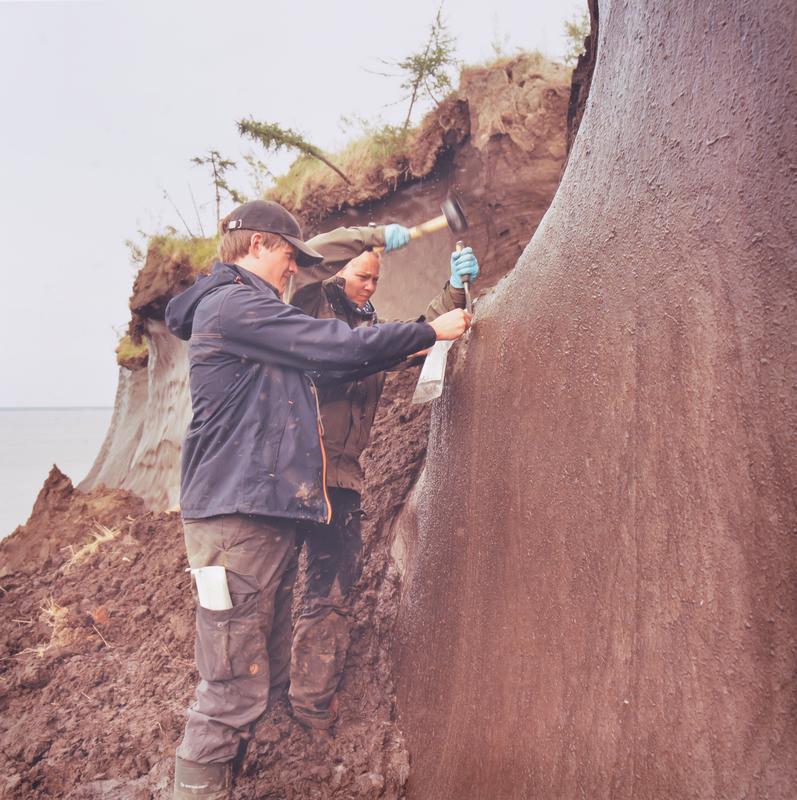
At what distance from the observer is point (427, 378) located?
2580 mm

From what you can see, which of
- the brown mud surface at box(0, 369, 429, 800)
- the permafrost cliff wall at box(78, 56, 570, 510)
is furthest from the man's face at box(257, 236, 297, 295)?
the permafrost cliff wall at box(78, 56, 570, 510)

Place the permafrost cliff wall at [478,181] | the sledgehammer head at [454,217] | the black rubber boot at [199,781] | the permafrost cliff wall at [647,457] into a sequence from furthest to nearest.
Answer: the permafrost cliff wall at [478,181] < the sledgehammer head at [454,217] < the black rubber boot at [199,781] < the permafrost cliff wall at [647,457]

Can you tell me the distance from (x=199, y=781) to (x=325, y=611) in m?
0.76

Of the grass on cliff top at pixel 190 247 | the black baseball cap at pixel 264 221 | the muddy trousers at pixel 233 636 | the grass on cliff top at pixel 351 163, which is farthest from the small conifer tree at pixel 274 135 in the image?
the muddy trousers at pixel 233 636

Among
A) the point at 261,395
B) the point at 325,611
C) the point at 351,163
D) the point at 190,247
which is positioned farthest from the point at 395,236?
the point at 190,247

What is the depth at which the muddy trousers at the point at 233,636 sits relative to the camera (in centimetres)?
221

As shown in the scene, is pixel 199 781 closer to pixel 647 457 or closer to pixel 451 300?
pixel 647 457

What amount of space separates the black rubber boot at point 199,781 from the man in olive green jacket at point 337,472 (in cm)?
49

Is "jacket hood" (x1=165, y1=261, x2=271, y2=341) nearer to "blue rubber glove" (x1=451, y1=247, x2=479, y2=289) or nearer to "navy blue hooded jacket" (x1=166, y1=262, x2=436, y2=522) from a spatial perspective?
"navy blue hooded jacket" (x1=166, y1=262, x2=436, y2=522)

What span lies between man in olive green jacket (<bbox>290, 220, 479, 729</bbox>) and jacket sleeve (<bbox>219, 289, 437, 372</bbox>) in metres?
0.43

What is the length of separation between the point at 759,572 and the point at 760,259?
68cm

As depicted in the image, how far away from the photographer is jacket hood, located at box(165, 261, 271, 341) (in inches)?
95.7

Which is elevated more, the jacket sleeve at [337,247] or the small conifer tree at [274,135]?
the small conifer tree at [274,135]

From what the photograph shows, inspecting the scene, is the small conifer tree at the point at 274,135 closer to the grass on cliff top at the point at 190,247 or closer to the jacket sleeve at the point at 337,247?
the grass on cliff top at the point at 190,247
